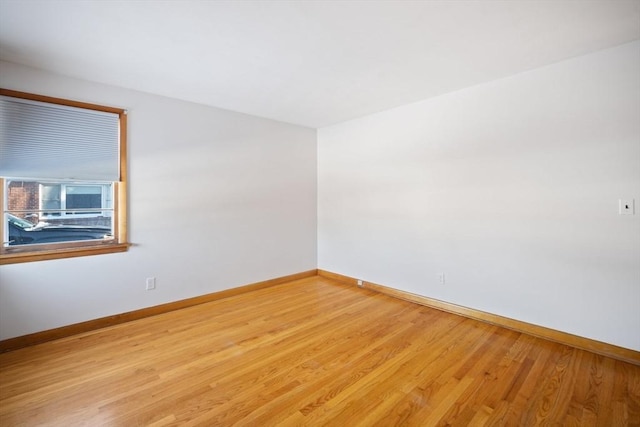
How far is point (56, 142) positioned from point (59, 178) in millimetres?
336

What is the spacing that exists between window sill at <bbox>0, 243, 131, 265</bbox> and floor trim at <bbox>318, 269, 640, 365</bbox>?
10.4ft

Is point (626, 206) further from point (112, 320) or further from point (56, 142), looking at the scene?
point (56, 142)

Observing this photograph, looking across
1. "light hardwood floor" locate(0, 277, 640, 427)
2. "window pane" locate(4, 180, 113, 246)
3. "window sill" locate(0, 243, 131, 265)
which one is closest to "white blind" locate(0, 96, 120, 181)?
"window pane" locate(4, 180, 113, 246)

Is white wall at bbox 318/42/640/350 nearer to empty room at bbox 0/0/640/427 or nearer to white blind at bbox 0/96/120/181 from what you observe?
empty room at bbox 0/0/640/427

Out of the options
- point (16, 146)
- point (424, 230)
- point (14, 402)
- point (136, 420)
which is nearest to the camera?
point (136, 420)

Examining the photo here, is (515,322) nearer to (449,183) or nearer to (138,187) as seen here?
(449,183)

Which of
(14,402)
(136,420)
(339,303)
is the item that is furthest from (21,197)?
(339,303)

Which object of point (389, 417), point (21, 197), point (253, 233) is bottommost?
point (389, 417)

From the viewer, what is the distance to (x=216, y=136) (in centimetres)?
370

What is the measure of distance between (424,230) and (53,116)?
4.00 meters

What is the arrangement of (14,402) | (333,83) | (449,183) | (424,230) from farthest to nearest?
(424,230), (449,183), (333,83), (14,402)

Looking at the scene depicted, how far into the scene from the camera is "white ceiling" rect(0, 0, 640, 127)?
1.82m

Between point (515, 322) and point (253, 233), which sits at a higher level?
point (253, 233)

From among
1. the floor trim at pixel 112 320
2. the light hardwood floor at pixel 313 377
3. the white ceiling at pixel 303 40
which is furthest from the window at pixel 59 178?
the light hardwood floor at pixel 313 377
